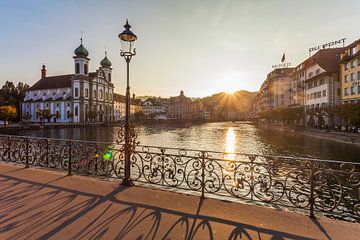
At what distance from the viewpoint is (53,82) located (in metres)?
92.3

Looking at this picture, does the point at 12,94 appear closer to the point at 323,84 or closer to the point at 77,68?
the point at 77,68

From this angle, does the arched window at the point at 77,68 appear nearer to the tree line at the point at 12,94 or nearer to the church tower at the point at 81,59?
the church tower at the point at 81,59

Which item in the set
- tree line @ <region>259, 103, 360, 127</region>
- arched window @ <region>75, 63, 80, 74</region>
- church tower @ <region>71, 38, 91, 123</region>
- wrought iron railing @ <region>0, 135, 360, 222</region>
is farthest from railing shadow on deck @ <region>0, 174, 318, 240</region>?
arched window @ <region>75, 63, 80, 74</region>

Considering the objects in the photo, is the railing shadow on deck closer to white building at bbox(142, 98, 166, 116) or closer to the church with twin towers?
the church with twin towers

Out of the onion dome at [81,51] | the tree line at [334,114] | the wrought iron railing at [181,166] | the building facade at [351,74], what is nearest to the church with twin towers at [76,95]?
the onion dome at [81,51]

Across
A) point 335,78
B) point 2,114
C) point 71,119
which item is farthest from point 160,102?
point 335,78

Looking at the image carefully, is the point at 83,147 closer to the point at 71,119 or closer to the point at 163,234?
the point at 163,234

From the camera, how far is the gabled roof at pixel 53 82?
8928cm

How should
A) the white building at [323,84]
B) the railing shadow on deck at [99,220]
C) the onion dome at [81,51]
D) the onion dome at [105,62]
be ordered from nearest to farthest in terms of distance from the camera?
the railing shadow on deck at [99,220] < the white building at [323,84] < the onion dome at [81,51] < the onion dome at [105,62]

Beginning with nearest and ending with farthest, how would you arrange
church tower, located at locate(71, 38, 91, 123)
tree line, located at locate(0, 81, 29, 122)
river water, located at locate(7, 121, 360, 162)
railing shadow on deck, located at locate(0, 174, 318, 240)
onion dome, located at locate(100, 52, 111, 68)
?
railing shadow on deck, located at locate(0, 174, 318, 240) < river water, located at locate(7, 121, 360, 162) < church tower, located at locate(71, 38, 91, 123) < tree line, located at locate(0, 81, 29, 122) < onion dome, located at locate(100, 52, 111, 68)

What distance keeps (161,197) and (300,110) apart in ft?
167

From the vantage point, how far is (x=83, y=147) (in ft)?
26.8

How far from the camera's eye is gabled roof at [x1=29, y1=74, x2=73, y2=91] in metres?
89.3

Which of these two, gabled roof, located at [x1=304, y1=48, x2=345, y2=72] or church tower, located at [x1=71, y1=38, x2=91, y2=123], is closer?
gabled roof, located at [x1=304, y1=48, x2=345, y2=72]
